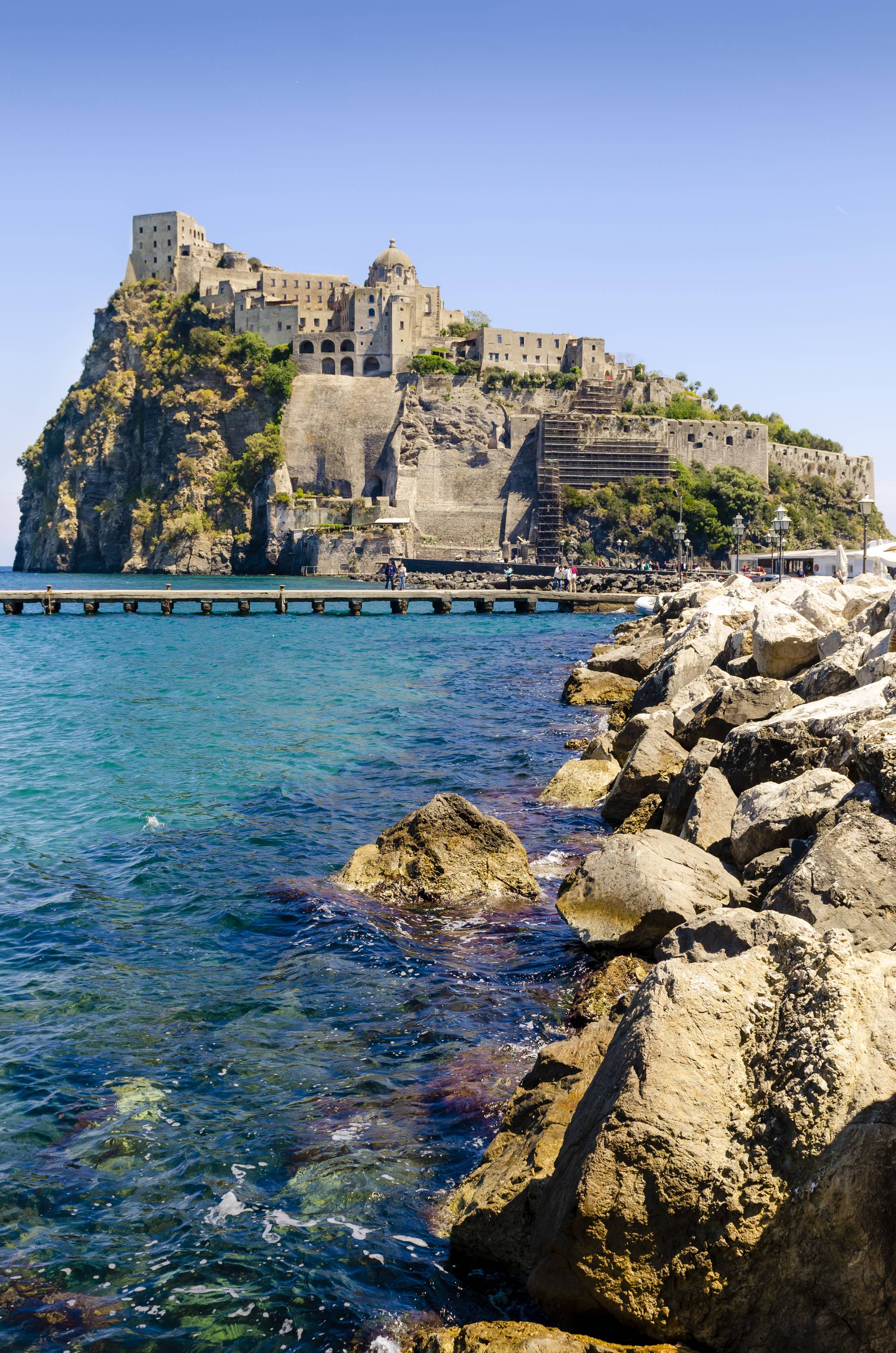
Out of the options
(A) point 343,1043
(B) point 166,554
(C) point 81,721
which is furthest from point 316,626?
(B) point 166,554

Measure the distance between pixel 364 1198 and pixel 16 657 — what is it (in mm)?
31954

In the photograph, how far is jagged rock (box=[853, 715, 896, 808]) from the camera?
5.40m

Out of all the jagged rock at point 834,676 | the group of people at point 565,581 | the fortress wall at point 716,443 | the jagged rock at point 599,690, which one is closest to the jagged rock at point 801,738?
the jagged rock at point 834,676

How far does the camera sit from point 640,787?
10750 mm

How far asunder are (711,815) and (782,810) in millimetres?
1131

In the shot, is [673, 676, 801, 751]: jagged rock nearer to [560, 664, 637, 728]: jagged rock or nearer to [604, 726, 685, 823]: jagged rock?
[604, 726, 685, 823]: jagged rock

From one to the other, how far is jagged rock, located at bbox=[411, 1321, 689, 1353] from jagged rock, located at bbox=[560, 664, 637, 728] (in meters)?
16.6

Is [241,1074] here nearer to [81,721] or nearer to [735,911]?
[735,911]

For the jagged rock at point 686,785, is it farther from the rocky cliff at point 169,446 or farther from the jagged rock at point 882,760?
the rocky cliff at point 169,446

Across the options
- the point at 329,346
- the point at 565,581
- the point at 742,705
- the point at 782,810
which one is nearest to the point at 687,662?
the point at 742,705

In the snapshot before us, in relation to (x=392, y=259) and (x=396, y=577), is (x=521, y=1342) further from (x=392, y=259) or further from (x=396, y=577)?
(x=392, y=259)

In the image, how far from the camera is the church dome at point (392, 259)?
9162cm

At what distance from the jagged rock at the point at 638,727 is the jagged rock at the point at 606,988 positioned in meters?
4.71

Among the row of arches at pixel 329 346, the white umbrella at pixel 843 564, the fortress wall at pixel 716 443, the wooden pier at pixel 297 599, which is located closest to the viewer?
the white umbrella at pixel 843 564
